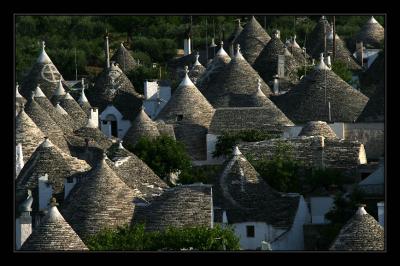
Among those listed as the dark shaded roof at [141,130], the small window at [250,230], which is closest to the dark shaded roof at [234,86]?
the dark shaded roof at [141,130]

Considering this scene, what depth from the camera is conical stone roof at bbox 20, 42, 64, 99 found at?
69.9m

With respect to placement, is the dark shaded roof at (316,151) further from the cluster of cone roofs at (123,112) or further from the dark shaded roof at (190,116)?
the dark shaded roof at (190,116)

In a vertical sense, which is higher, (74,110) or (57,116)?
(74,110)

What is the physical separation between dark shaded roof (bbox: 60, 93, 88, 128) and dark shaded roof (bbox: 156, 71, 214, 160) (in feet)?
7.22

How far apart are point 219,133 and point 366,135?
385 cm

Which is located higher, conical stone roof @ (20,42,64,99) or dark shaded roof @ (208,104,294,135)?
conical stone roof @ (20,42,64,99)

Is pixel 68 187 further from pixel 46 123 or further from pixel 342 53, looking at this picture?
pixel 342 53

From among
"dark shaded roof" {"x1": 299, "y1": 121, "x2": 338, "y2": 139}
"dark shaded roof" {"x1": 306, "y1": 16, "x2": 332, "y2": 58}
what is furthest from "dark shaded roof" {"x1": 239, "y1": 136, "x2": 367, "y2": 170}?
"dark shaded roof" {"x1": 306, "y1": 16, "x2": 332, "y2": 58}

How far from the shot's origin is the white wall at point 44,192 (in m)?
45.6

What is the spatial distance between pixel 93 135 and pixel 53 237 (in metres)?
20.2

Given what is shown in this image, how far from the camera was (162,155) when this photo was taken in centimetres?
5369

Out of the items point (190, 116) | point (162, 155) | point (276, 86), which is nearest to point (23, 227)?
point (162, 155)

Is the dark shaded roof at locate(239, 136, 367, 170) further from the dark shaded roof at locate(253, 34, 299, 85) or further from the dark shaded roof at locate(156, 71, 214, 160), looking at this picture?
the dark shaded roof at locate(253, 34, 299, 85)

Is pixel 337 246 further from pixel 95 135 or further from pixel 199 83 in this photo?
pixel 199 83
